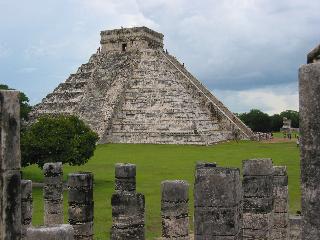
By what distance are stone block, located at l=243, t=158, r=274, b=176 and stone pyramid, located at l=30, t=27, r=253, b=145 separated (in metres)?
33.7

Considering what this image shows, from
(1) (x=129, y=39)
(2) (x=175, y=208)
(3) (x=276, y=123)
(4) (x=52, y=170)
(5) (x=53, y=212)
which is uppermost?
(1) (x=129, y=39)

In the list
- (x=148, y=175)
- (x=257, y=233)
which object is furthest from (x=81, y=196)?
(x=148, y=175)

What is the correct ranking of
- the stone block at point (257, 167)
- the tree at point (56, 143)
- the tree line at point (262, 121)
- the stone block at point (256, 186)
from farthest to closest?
the tree line at point (262, 121), the tree at point (56, 143), the stone block at point (256, 186), the stone block at point (257, 167)

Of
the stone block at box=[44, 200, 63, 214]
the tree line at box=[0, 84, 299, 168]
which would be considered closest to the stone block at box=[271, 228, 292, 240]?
the stone block at box=[44, 200, 63, 214]

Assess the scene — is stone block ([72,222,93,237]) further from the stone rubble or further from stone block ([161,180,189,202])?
stone block ([161,180,189,202])

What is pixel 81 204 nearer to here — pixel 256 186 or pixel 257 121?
pixel 256 186

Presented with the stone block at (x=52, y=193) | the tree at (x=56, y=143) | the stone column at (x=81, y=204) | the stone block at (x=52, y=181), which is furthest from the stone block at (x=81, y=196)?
the tree at (x=56, y=143)

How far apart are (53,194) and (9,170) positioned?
9.56 m

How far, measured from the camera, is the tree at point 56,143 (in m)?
20.5

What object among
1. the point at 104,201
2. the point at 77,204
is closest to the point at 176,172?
the point at 104,201

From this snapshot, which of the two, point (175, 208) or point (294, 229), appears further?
point (294, 229)

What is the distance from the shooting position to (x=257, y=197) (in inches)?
335

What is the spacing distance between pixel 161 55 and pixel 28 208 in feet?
144

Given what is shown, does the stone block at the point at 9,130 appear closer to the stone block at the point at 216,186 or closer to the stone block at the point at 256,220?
the stone block at the point at 216,186
